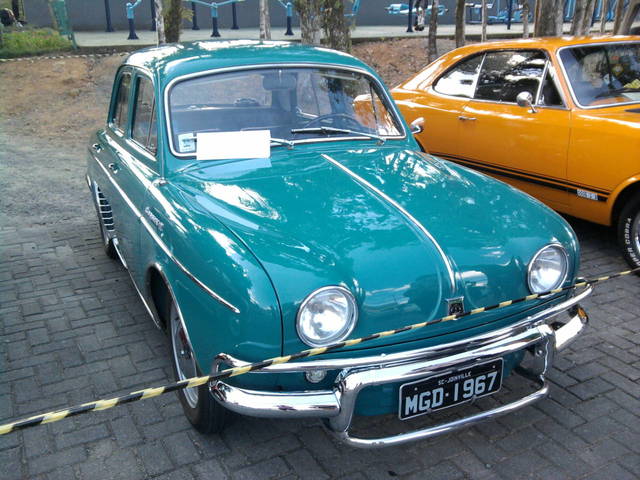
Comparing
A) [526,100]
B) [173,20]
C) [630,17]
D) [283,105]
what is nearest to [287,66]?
[283,105]

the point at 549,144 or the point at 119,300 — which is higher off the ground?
the point at 549,144

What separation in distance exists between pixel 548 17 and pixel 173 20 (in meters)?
6.77

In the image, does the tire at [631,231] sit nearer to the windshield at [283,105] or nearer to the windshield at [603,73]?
the windshield at [603,73]

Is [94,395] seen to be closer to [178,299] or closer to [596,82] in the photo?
[178,299]

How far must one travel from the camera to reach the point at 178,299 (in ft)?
8.99

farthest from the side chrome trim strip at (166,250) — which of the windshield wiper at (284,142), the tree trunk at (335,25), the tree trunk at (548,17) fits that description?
the tree trunk at (548,17)

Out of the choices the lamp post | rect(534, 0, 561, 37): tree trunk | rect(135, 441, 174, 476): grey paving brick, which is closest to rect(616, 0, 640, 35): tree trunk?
rect(534, 0, 561, 37): tree trunk

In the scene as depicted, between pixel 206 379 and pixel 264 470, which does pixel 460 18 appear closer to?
pixel 264 470

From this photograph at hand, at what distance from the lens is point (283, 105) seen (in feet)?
12.2

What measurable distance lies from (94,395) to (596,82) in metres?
4.49

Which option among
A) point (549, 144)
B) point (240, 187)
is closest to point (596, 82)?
point (549, 144)

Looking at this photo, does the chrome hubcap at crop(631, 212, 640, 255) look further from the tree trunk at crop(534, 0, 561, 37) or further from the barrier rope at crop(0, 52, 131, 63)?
the barrier rope at crop(0, 52, 131, 63)

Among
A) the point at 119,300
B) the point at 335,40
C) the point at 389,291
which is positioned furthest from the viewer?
the point at 335,40

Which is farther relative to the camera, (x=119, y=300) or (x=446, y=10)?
(x=446, y=10)
